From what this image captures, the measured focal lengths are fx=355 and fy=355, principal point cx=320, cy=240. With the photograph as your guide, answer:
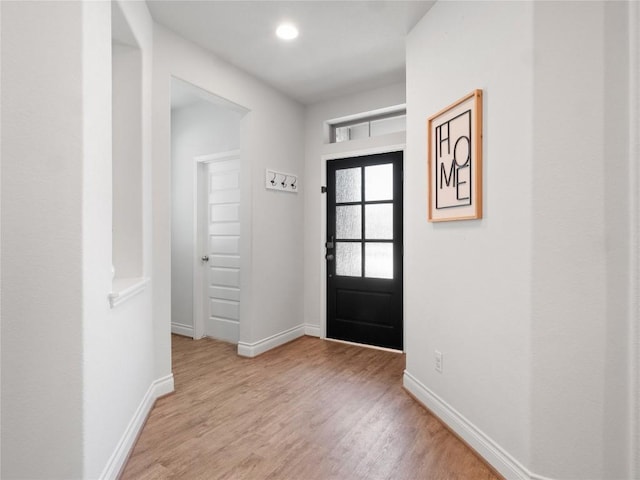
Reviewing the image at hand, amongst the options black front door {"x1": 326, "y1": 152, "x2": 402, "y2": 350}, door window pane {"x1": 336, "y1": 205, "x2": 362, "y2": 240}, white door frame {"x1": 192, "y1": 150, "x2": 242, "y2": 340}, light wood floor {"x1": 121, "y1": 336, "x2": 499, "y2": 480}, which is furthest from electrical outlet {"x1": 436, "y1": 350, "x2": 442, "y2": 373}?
white door frame {"x1": 192, "y1": 150, "x2": 242, "y2": 340}

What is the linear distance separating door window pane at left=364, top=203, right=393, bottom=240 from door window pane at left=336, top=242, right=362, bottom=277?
208 mm

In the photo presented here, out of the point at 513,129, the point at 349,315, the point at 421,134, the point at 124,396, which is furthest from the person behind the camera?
the point at 349,315

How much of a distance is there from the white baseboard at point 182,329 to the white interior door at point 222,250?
173mm

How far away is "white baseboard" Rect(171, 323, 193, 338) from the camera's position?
4.15m

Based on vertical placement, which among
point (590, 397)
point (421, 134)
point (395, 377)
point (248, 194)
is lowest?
point (395, 377)

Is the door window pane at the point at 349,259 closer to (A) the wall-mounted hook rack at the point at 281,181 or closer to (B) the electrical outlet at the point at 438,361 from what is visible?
(A) the wall-mounted hook rack at the point at 281,181

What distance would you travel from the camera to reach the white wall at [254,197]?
2.57m

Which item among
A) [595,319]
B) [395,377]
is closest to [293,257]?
[395,377]

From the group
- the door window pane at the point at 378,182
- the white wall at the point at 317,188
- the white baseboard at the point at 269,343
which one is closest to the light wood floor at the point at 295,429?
the white baseboard at the point at 269,343

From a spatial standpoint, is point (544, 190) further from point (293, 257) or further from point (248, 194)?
point (293, 257)

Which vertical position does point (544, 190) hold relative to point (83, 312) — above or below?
above

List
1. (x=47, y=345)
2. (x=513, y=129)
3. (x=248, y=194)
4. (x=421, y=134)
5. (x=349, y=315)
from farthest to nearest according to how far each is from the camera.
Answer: (x=349, y=315) < (x=248, y=194) < (x=421, y=134) < (x=513, y=129) < (x=47, y=345)

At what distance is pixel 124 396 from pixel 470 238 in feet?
6.68

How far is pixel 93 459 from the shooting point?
1440 mm
